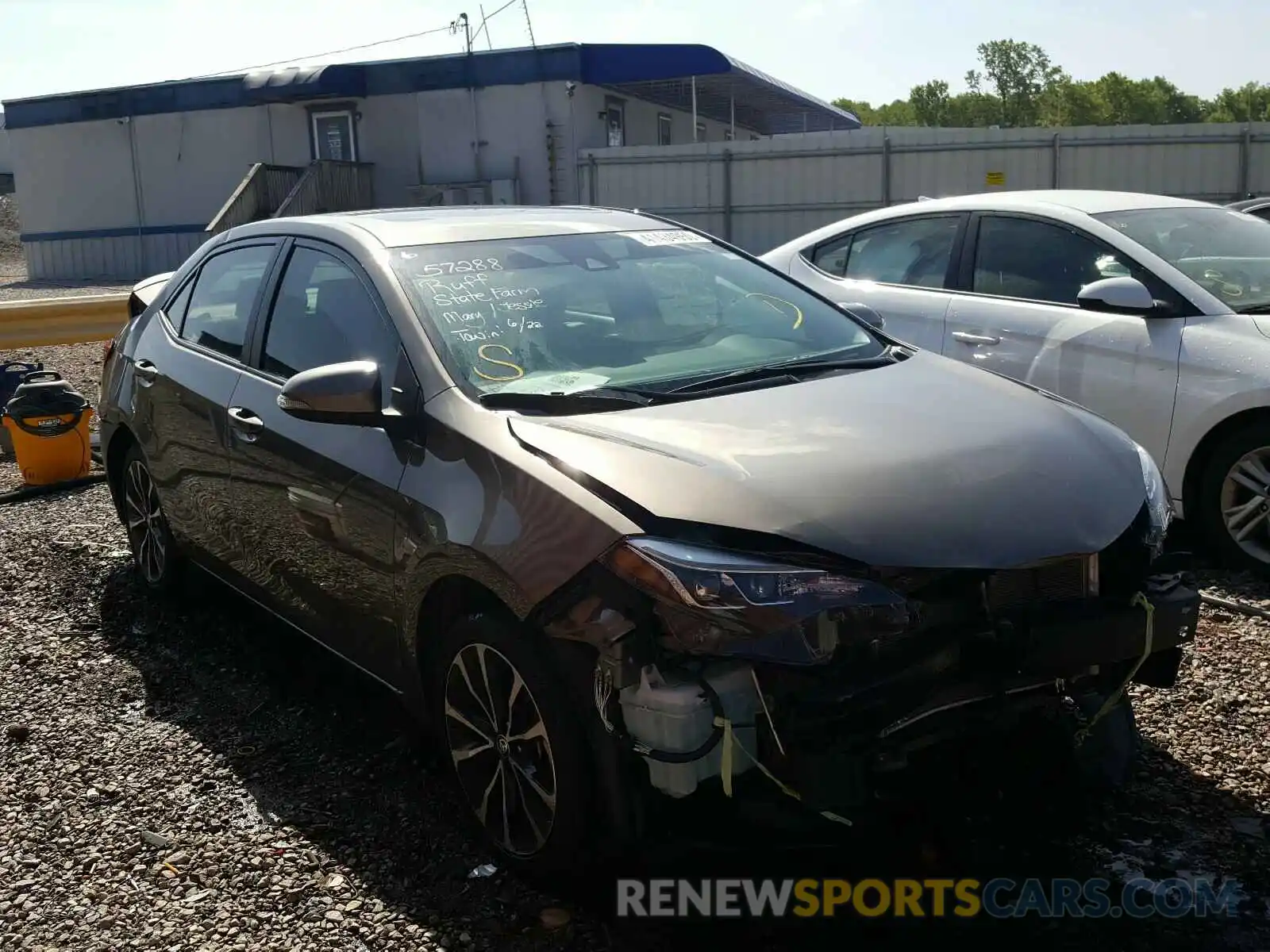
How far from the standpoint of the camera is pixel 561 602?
9.05 ft

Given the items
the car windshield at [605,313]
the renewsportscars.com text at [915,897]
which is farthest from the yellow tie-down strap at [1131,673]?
the car windshield at [605,313]

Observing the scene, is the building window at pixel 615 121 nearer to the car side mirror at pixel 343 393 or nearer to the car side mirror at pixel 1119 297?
the car side mirror at pixel 1119 297

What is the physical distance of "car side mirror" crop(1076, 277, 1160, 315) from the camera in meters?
5.24

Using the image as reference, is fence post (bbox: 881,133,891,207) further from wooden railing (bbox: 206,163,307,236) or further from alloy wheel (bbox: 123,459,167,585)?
→ alloy wheel (bbox: 123,459,167,585)

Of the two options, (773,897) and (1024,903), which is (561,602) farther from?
(1024,903)

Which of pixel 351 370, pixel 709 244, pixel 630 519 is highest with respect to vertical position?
pixel 709 244

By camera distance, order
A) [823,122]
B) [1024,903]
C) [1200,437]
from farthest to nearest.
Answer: [823,122] → [1200,437] → [1024,903]

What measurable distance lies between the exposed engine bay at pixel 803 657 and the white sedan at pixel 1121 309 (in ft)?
9.48

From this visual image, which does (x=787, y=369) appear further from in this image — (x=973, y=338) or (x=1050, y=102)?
(x=1050, y=102)

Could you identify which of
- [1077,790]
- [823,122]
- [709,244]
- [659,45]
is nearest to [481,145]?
[659,45]

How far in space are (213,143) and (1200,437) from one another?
27.2 meters

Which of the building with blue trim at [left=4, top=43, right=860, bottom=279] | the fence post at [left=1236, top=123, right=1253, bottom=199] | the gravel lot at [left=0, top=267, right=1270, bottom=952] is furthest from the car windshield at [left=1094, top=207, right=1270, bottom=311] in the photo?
the building with blue trim at [left=4, top=43, right=860, bottom=279]

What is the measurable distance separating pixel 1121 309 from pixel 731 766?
3.74 m

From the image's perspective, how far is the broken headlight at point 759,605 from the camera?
99.5 inches
